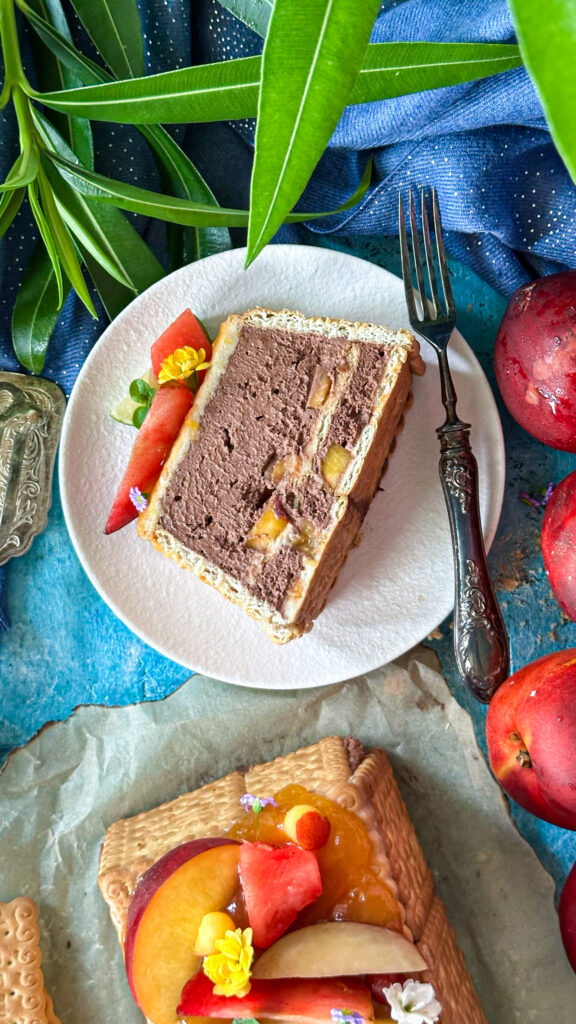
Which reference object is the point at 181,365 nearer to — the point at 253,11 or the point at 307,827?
the point at 253,11

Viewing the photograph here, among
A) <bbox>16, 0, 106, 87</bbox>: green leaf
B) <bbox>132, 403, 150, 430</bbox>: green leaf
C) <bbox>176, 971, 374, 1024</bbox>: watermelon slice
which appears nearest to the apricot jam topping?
<bbox>176, 971, 374, 1024</bbox>: watermelon slice

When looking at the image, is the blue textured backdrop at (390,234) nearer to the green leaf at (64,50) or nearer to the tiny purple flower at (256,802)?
the green leaf at (64,50)

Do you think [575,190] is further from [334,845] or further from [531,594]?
[334,845]

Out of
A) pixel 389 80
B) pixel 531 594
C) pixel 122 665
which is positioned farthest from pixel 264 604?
pixel 389 80

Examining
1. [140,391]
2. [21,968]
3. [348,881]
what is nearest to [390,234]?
[140,391]

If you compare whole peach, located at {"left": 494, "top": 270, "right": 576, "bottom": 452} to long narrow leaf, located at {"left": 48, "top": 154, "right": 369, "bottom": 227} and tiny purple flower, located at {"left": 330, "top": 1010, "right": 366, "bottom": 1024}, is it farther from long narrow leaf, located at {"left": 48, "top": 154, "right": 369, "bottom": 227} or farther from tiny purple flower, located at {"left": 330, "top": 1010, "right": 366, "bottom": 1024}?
tiny purple flower, located at {"left": 330, "top": 1010, "right": 366, "bottom": 1024}

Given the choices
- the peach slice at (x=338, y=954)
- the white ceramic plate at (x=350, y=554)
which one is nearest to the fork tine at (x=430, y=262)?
the white ceramic plate at (x=350, y=554)
